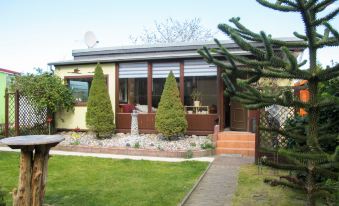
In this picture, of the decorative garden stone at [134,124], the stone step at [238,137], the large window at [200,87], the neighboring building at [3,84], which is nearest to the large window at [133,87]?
the decorative garden stone at [134,124]

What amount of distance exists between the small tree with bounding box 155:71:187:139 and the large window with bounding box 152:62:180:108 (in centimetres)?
154

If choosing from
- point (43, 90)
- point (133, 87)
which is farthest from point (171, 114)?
point (43, 90)

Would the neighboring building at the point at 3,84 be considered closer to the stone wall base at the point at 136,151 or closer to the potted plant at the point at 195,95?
the stone wall base at the point at 136,151

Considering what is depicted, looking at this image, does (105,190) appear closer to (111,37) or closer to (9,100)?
(9,100)

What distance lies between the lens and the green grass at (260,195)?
6.09 metres

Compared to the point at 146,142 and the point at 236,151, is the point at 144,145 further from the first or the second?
the point at 236,151

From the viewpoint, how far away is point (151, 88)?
14602mm

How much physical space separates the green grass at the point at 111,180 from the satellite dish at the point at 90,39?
38.0 ft

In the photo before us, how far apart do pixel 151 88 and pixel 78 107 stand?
3.82 meters

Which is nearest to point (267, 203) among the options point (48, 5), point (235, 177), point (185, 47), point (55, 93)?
point (235, 177)

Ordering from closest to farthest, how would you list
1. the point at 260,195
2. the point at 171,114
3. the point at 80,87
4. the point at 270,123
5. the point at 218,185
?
the point at 260,195 < the point at 218,185 < the point at 270,123 < the point at 171,114 < the point at 80,87

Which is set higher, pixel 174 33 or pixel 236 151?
pixel 174 33

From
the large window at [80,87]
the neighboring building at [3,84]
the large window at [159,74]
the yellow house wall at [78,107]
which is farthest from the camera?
the neighboring building at [3,84]

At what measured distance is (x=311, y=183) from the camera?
135 inches
